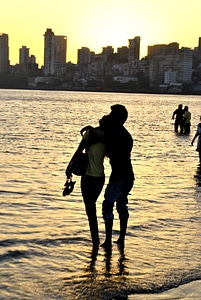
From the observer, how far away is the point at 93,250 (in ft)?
22.6

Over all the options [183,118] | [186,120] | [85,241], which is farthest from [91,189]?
[183,118]

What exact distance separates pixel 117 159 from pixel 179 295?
1.78 m

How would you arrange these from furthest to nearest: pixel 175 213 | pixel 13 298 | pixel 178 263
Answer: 1. pixel 175 213
2. pixel 178 263
3. pixel 13 298

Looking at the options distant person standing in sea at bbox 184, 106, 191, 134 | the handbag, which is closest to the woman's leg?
the handbag

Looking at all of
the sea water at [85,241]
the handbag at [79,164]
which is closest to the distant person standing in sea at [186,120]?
the sea water at [85,241]

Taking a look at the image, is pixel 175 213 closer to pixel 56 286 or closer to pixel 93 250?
pixel 93 250

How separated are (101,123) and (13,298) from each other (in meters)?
2.26

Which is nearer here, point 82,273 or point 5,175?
point 82,273

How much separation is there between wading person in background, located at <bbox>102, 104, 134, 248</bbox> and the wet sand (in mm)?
1417

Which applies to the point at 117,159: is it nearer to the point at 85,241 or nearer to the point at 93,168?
the point at 93,168

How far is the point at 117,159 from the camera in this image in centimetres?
660

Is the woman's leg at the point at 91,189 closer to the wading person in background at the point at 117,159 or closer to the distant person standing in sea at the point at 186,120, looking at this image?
the wading person in background at the point at 117,159

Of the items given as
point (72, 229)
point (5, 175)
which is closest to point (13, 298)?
point (72, 229)

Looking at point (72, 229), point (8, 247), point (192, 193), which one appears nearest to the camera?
point (8, 247)
